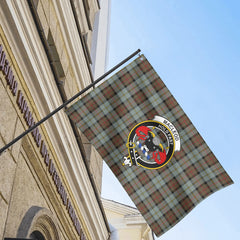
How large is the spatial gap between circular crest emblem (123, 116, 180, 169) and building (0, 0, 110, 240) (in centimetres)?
213

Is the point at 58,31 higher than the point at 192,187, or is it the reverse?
the point at 58,31

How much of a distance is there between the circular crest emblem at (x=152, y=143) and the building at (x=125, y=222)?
19.7 meters

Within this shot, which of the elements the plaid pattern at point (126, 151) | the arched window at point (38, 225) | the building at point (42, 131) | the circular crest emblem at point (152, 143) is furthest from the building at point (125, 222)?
the circular crest emblem at point (152, 143)

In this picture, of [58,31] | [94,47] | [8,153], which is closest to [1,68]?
[8,153]

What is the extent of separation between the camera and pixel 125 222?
85.5 feet

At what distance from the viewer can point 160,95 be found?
7.00m

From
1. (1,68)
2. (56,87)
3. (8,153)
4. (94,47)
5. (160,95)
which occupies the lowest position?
(160,95)

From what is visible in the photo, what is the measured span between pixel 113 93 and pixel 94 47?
13717mm

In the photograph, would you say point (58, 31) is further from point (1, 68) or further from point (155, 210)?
point (155, 210)

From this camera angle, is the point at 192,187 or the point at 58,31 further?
the point at 58,31

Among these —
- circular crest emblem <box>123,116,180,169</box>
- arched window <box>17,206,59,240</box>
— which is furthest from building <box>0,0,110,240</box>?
circular crest emblem <box>123,116,180,169</box>

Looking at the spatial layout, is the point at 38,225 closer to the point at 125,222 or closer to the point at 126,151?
the point at 126,151

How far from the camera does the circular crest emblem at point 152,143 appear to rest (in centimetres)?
673

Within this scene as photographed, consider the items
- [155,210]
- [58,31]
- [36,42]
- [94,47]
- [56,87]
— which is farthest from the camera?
[94,47]
